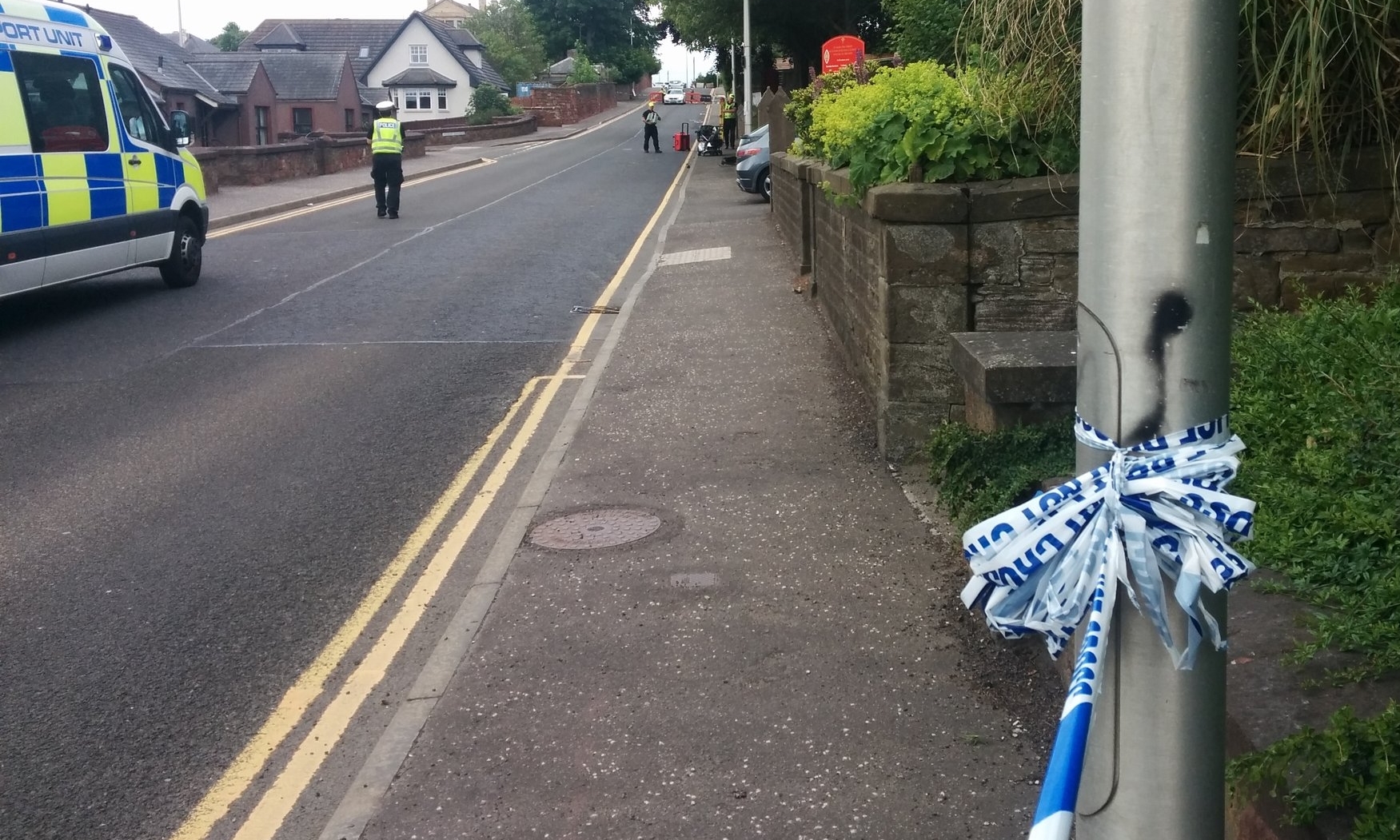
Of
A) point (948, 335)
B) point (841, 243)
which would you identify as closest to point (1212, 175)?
point (948, 335)

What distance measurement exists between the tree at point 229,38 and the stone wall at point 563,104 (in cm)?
5513

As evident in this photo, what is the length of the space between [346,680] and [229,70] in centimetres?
6683

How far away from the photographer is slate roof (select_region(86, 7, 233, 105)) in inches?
2093

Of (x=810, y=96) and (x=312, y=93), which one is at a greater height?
(x=312, y=93)

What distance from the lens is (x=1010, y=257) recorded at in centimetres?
688

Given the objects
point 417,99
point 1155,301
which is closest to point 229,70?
point 417,99

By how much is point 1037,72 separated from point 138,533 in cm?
496

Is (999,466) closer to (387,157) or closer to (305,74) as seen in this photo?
(387,157)

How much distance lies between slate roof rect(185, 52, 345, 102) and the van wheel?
209 ft

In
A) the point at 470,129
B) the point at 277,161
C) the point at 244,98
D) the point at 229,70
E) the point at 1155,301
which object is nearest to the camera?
the point at 1155,301

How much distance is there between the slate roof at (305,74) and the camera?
76562 millimetres

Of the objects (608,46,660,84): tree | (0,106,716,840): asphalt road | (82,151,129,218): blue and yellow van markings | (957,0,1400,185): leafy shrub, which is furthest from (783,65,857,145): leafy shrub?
(608,46,660,84): tree

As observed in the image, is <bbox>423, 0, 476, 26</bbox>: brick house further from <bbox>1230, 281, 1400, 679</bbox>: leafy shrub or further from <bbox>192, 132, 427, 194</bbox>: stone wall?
<bbox>1230, 281, 1400, 679</bbox>: leafy shrub

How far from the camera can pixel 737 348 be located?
10.8m
